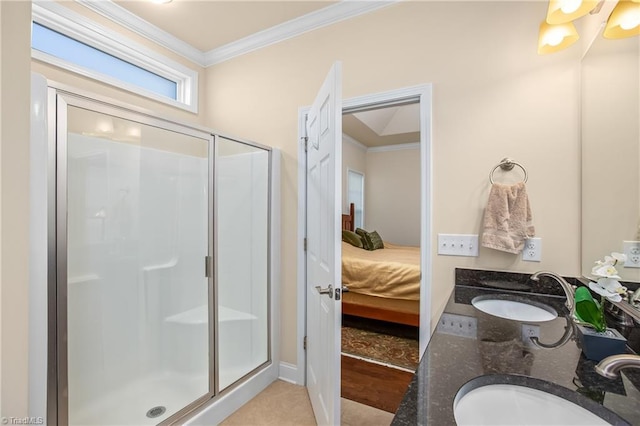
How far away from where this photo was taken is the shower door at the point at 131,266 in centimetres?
134

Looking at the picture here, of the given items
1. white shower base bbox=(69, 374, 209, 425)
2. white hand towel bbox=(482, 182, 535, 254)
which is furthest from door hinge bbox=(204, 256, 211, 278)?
white hand towel bbox=(482, 182, 535, 254)

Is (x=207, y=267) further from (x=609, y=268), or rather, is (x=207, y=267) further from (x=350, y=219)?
(x=350, y=219)

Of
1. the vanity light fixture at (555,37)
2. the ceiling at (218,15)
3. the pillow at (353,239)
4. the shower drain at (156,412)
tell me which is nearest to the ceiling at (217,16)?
the ceiling at (218,15)

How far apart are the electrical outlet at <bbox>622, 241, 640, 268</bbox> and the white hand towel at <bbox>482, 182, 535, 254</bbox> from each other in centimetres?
45

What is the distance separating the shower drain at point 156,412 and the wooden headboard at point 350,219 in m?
3.61

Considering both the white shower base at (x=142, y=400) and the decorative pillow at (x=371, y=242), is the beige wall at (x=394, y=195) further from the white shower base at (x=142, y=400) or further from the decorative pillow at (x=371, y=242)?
the white shower base at (x=142, y=400)

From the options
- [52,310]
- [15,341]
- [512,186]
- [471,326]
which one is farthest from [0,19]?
[512,186]

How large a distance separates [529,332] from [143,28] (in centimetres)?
294

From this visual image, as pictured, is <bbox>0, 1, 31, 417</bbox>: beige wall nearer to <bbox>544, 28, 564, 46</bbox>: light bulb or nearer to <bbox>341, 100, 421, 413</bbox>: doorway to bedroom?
<bbox>341, 100, 421, 413</bbox>: doorway to bedroom

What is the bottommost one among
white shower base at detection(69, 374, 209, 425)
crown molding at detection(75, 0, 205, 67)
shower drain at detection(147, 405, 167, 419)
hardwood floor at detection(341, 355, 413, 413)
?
hardwood floor at detection(341, 355, 413, 413)

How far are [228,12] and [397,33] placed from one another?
1173 mm

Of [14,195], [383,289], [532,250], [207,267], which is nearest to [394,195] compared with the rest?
[383,289]

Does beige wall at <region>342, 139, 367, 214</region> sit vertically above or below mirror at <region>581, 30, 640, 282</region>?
above

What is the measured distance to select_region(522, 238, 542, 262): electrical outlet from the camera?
5.00ft
